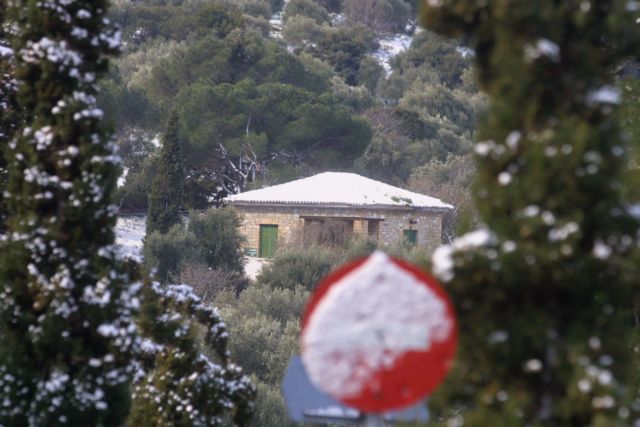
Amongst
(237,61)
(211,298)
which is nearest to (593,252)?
(211,298)

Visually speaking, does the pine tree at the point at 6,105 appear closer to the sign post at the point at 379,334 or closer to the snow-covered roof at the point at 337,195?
the sign post at the point at 379,334

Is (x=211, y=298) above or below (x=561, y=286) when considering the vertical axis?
below

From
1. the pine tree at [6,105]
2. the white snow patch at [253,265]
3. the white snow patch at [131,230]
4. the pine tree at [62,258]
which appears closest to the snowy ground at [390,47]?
the white snow patch at [131,230]

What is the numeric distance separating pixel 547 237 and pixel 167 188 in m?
30.8

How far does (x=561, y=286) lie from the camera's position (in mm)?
3609

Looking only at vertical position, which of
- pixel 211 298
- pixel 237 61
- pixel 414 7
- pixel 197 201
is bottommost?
pixel 211 298

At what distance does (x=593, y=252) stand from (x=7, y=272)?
4.48m

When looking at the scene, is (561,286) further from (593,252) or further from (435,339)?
(435,339)

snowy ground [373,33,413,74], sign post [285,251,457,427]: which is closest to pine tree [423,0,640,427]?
sign post [285,251,457,427]

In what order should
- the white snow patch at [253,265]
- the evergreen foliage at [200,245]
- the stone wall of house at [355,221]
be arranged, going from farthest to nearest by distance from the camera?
the white snow patch at [253,265]
the stone wall of house at [355,221]
the evergreen foliage at [200,245]

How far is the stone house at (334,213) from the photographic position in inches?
1321

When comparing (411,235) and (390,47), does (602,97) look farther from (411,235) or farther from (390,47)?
(390,47)

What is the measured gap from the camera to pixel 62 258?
22.3 feet

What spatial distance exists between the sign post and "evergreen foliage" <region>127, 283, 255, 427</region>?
5.42m
